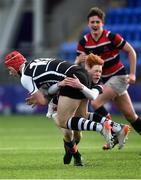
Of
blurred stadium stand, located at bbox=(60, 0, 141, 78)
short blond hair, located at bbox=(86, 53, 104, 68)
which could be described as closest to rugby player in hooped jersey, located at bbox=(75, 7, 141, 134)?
short blond hair, located at bbox=(86, 53, 104, 68)

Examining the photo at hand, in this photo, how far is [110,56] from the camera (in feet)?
43.1

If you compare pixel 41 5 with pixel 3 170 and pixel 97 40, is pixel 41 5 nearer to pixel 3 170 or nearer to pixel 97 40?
pixel 97 40

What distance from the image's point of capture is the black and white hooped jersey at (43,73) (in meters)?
10.9

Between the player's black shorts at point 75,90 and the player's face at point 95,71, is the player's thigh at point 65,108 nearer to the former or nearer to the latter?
the player's black shorts at point 75,90

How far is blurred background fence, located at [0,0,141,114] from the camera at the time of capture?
85.8ft

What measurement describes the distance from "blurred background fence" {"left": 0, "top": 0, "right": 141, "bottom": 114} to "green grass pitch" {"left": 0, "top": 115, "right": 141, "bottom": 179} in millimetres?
6896

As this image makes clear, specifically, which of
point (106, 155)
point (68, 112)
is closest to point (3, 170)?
point (68, 112)

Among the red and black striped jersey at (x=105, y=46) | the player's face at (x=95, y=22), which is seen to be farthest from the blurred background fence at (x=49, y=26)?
the player's face at (x=95, y=22)

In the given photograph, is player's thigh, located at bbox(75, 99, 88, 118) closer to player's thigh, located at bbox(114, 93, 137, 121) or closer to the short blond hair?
the short blond hair

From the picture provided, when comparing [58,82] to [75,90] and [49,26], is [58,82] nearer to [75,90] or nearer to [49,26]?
[75,90]

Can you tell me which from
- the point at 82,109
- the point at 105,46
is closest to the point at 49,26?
the point at 105,46

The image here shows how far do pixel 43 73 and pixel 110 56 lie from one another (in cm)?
242

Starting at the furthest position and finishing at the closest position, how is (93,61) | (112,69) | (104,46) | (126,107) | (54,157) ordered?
A: 1. (112,69)
2. (126,107)
3. (104,46)
4. (54,157)
5. (93,61)

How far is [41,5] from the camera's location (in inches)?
1092
